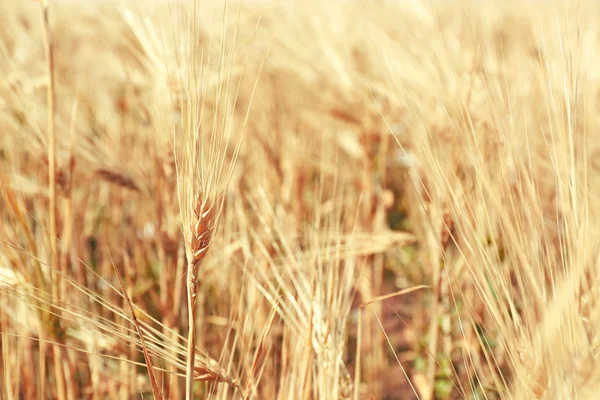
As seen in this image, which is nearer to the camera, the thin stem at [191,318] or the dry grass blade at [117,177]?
the thin stem at [191,318]

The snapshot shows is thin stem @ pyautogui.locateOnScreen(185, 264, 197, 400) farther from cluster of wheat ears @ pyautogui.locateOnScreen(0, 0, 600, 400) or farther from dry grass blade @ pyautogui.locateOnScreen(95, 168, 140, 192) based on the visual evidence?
dry grass blade @ pyautogui.locateOnScreen(95, 168, 140, 192)

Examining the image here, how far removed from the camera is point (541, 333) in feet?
1.59

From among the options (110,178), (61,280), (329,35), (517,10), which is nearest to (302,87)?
(329,35)

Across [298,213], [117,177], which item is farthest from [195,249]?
[298,213]

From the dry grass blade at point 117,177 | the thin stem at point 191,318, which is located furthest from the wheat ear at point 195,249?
the dry grass blade at point 117,177

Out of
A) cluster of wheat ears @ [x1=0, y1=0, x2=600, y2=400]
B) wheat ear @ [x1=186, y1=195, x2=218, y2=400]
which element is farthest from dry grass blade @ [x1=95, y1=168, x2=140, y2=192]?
wheat ear @ [x1=186, y1=195, x2=218, y2=400]

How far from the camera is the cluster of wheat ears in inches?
21.9

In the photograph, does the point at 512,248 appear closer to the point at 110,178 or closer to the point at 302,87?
the point at 110,178

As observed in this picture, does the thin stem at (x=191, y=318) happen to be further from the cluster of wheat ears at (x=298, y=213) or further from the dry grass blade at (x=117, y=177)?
the dry grass blade at (x=117, y=177)

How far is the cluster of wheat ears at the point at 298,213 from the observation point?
56 cm

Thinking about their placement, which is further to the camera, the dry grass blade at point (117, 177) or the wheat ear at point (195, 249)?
the dry grass blade at point (117, 177)

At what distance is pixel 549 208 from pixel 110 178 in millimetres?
912

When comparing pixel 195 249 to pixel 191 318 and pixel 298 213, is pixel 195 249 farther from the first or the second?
pixel 298 213

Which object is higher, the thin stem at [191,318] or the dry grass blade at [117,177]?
the dry grass blade at [117,177]
